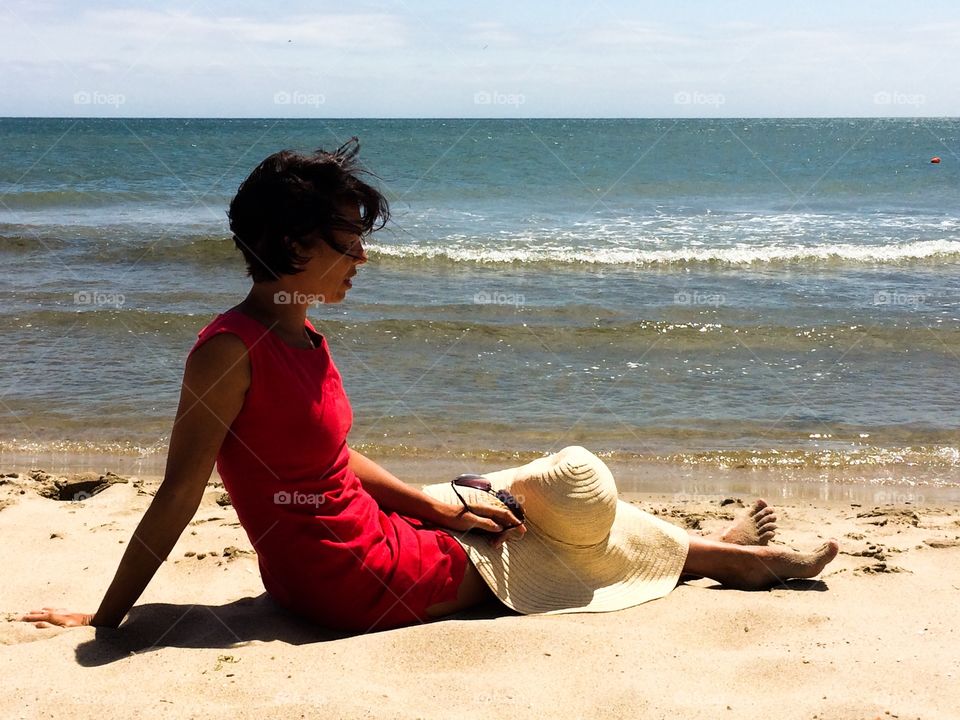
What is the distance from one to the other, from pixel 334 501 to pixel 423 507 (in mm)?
446

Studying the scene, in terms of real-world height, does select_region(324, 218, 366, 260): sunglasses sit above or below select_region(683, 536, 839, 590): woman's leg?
above

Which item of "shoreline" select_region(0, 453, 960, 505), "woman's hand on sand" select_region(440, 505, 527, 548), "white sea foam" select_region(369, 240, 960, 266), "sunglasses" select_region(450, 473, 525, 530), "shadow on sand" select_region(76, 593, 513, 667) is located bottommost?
"shoreline" select_region(0, 453, 960, 505)

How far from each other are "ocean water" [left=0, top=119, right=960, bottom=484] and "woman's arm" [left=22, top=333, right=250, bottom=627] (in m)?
3.33

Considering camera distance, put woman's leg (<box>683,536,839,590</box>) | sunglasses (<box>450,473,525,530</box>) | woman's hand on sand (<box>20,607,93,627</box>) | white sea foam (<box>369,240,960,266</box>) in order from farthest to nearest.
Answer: white sea foam (<box>369,240,960,266</box>), woman's leg (<box>683,536,839,590</box>), sunglasses (<box>450,473,525,530</box>), woman's hand on sand (<box>20,607,93,627</box>)

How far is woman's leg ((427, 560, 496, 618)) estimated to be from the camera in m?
3.19

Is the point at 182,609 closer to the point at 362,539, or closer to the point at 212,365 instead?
the point at 362,539

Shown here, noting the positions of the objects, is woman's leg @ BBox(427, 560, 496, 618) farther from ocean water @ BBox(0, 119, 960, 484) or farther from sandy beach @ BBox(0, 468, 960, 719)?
ocean water @ BBox(0, 119, 960, 484)

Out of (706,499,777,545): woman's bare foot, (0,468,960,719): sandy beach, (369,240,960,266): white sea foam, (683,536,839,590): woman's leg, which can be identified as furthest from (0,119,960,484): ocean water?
(0,468,960,719): sandy beach

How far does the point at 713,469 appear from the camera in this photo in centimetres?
578

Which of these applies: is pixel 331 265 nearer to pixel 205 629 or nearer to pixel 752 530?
pixel 205 629

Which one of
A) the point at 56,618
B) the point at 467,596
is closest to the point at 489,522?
the point at 467,596

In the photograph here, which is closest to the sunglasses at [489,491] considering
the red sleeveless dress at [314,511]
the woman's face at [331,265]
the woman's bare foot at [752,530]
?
the red sleeveless dress at [314,511]

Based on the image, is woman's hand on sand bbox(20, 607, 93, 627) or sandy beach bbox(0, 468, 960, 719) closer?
sandy beach bbox(0, 468, 960, 719)

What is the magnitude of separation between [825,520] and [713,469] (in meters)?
0.97
